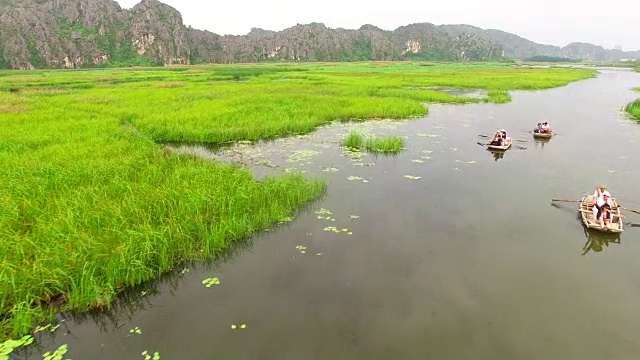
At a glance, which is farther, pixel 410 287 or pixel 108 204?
pixel 108 204

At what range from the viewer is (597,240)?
33.7 feet

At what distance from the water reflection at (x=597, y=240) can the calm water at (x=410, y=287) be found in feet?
0.19

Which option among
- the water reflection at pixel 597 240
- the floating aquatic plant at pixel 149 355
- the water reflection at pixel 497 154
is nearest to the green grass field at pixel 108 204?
the floating aquatic plant at pixel 149 355

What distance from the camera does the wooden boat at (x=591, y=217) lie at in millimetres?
10312

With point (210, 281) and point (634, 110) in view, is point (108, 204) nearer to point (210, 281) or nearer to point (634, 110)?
point (210, 281)

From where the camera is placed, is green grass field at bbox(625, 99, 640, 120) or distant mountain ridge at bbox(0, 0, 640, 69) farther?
distant mountain ridge at bbox(0, 0, 640, 69)

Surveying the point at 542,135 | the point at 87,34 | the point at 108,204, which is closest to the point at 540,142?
the point at 542,135

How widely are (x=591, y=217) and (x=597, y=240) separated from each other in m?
1.01

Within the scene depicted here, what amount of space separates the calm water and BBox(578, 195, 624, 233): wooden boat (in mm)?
326

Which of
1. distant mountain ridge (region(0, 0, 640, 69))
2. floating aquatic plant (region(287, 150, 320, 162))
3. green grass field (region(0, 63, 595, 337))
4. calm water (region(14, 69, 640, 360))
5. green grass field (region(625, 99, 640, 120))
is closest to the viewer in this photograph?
calm water (region(14, 69, 640, 360))

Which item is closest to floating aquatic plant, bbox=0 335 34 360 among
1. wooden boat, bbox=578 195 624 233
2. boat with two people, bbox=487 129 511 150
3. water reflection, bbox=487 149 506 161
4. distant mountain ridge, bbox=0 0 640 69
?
wooden boat, bbox=578 195 624 233

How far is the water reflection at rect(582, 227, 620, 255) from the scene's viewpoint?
983 centimetres

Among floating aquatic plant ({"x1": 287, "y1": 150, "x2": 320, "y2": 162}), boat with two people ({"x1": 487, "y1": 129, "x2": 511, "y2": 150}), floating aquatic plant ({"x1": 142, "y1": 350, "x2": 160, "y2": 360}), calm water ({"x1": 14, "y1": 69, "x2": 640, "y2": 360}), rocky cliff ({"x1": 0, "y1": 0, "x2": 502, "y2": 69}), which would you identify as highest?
rocky cliff ({"x1": 0, "y1": 0, "x2": 502, "y2": 69})

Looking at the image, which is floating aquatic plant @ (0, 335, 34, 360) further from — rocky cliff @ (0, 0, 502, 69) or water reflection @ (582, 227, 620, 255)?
rocky cliff @ (0, 0, 502, 69)
